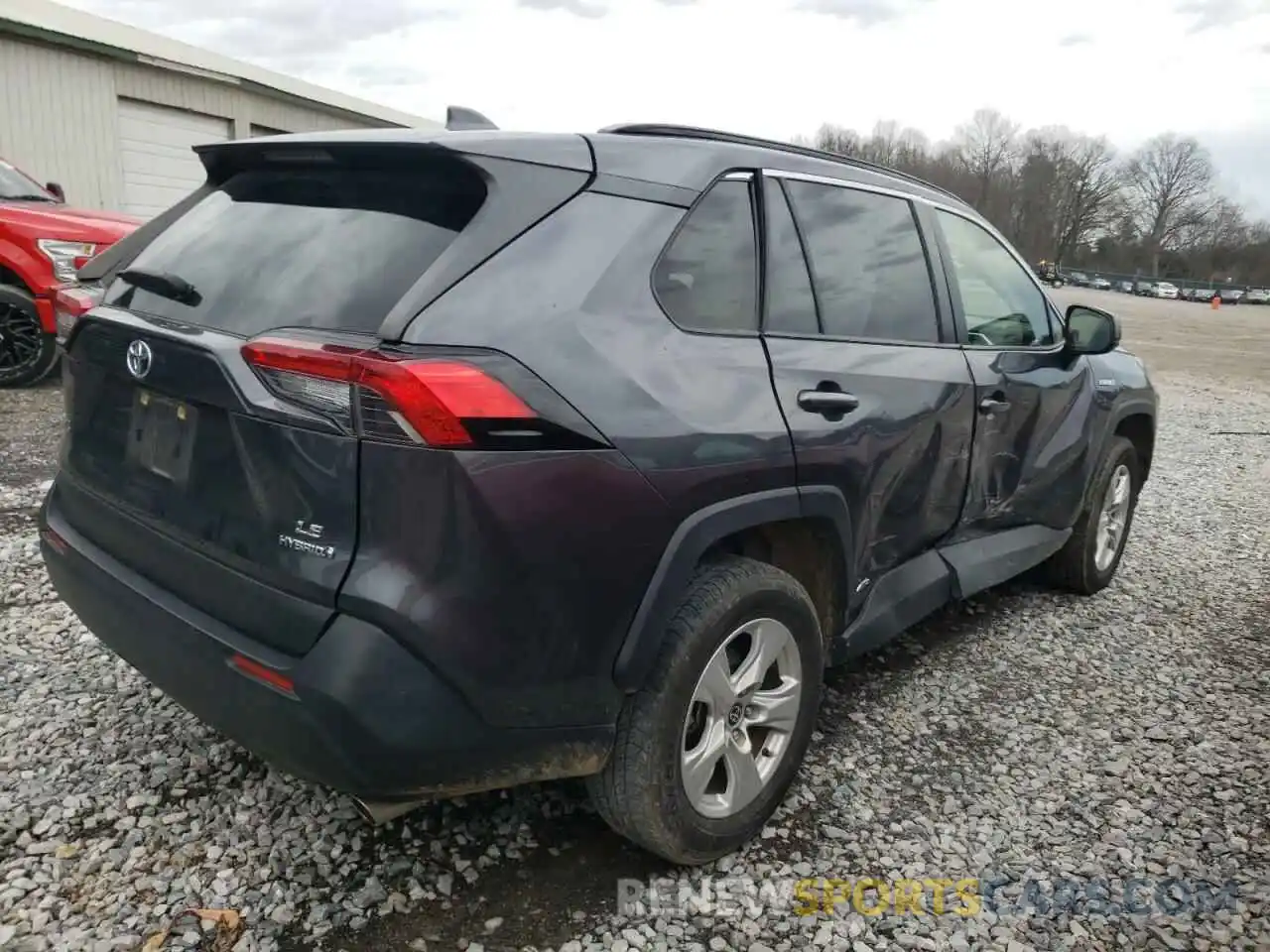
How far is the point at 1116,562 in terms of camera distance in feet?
16.0

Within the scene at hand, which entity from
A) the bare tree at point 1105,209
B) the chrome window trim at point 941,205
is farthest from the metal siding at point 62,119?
the bare tree at point 1105,209

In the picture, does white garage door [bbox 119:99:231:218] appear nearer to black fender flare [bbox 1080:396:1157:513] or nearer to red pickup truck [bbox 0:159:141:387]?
red pickup truck [bbox 0:159:141:387]

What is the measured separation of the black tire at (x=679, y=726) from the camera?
7.18ft

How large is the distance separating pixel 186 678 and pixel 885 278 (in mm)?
2271

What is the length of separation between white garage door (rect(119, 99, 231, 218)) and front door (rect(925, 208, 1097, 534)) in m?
13.3

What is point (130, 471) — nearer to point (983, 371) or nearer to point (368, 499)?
point (368, 499)

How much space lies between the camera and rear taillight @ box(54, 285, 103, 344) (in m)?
2.54

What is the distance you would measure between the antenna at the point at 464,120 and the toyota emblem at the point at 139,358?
94 centimetres

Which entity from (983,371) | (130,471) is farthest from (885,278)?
(130,471)

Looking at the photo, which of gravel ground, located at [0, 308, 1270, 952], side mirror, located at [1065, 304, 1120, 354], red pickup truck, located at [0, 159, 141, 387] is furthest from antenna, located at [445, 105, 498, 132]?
red pickup truck, located at [0, 159, 141, 387]

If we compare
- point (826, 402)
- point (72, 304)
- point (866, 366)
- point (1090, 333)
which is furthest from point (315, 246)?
point (1090, 333)

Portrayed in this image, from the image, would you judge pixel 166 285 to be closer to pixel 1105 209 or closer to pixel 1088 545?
pixel 1088 545

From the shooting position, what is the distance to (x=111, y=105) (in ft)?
45.9

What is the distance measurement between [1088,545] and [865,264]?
2299 mm
